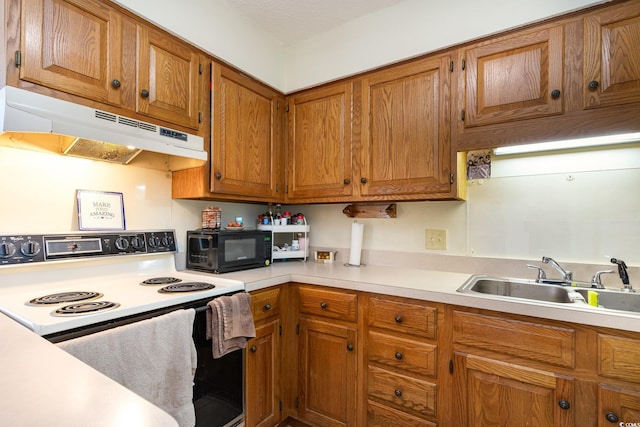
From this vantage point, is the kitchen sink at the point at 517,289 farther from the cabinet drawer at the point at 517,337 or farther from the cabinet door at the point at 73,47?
the cabinet door at the point at 73,47

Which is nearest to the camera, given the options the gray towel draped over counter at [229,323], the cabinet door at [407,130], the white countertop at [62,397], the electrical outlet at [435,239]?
the white countertop at [62,397]

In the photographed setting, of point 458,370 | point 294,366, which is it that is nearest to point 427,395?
point 458,370

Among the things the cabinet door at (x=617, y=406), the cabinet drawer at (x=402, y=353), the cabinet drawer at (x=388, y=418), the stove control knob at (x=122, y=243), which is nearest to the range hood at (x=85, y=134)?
the stove control knob at (x=122, y=243)

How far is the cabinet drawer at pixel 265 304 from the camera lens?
1.59m

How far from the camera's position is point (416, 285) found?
4.88 feet

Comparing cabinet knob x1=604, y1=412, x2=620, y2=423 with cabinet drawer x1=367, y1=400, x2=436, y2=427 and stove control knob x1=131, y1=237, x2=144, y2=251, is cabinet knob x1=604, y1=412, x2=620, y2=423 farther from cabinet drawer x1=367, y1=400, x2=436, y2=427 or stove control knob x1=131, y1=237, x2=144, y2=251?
stove control knob x1=131, y1=237, x2=144, y2=251

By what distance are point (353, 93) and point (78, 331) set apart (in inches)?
69.0

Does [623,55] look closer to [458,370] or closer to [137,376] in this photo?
[458,370]

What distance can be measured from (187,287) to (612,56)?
2046 millimetres

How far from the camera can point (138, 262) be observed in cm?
164

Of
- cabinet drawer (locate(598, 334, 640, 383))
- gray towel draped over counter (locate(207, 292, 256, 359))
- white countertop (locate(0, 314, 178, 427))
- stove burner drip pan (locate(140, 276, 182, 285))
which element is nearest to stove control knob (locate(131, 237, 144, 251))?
stove burner drip pan (locate(140, 276, 182, 285))

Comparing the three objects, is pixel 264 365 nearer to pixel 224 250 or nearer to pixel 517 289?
pixel 224 250

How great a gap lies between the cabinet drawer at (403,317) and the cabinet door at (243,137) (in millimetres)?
1017

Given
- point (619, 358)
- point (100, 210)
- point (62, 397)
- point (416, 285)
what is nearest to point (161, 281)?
point (100, 210)
